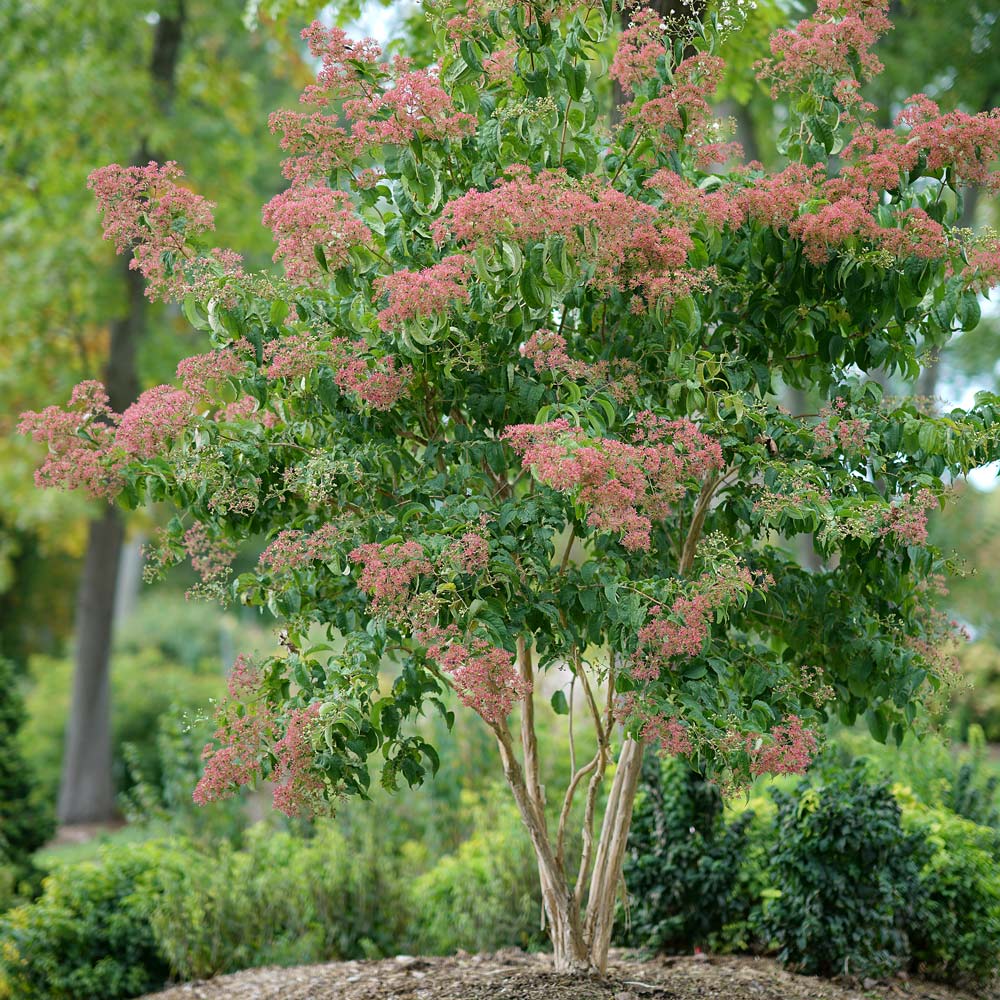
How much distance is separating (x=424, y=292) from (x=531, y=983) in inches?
96.3

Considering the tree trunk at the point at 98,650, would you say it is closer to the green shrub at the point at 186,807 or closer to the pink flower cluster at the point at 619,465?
the green shrub at the point at 186,807

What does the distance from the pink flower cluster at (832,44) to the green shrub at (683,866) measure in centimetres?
291

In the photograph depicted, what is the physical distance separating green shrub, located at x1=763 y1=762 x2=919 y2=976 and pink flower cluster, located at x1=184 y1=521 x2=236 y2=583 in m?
2.63

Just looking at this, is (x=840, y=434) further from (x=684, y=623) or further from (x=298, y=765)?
(x=298, y=765)

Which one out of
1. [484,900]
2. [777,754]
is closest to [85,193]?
[484,900]

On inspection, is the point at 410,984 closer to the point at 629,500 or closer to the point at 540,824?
the point at 540,824

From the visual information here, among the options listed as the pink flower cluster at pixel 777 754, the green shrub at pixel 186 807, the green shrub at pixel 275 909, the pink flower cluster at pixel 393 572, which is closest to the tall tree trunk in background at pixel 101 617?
the green shrub at pixel 186 807

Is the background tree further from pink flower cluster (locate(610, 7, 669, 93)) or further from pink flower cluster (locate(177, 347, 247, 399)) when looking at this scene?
pink flower cluster (locate(610, 7, 669, 93))

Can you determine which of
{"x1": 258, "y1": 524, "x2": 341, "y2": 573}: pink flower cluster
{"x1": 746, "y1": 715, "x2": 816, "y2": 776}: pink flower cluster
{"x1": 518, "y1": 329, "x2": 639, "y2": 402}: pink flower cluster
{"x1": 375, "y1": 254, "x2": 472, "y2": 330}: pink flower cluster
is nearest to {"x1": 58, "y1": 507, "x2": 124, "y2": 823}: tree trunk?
{"x1": 258, "y1": 524, "x2": 341, "y2": 573}: pink flower cluster

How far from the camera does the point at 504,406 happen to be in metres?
3.35

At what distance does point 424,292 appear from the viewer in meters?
2.86

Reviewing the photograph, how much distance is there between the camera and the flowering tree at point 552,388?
288 cm

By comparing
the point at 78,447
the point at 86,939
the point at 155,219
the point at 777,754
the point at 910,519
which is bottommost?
the point at 86,939

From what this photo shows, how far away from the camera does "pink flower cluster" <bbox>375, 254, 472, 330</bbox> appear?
2855 mm
